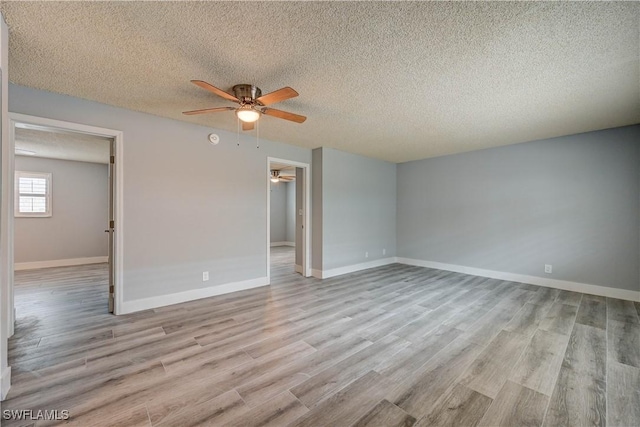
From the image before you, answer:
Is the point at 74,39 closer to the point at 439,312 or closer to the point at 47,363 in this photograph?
the point at 47,363

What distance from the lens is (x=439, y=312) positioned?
10.7 ft

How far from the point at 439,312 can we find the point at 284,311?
1941 millimetres

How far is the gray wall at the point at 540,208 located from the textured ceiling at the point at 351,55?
2.67 ft

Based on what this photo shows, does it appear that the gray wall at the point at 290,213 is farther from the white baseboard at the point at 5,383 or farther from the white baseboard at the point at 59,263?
the white baseboard at the point at 5,383

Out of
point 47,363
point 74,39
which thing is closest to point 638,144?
point 74,39

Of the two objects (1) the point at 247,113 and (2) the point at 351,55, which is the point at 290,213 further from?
(2) the point at 351,55

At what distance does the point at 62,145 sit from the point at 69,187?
1.92m

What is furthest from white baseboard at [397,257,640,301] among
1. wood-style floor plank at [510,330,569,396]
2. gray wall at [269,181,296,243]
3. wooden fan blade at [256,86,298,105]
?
gray wall at [269,181,296,243]

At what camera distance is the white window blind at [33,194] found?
567 cm

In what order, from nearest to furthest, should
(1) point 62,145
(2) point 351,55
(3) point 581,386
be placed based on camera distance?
(3) point 581,386 < (2) point 351,55 < (1) point 62,145

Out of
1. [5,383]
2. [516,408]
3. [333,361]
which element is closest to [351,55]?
[333,361]

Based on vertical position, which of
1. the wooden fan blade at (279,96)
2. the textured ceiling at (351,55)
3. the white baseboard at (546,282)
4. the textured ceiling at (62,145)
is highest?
the textured ceiling at (62,145)

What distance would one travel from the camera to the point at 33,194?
5.80m

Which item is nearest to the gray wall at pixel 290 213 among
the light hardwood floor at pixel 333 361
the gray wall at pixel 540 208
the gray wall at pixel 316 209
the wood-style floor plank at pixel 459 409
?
the gray wall at pixel 316 209
